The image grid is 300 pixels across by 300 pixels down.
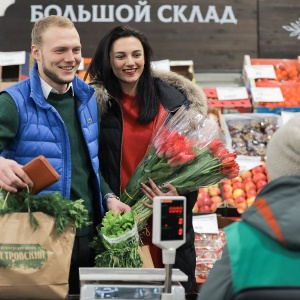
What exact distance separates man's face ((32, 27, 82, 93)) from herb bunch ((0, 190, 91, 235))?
59cm

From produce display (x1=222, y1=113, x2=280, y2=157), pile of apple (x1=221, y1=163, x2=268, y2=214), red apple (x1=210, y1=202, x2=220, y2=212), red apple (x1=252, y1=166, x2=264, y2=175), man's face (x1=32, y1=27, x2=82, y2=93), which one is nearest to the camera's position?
man's face (x1=32, y1=27, x2=82, y2=93)

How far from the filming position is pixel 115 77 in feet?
9.52

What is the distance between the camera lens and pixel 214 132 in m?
2.64

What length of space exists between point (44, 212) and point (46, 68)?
0.69 meters

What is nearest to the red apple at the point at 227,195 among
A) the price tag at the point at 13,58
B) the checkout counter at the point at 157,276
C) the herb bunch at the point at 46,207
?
the price tag at the point at 13,58

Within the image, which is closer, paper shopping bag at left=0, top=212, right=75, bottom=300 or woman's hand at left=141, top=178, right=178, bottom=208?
paper shopping bag at left=0, top=212, right=75, bottom=300

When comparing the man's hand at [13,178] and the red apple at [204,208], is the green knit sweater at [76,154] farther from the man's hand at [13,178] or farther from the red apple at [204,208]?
the red apple at [204,208]

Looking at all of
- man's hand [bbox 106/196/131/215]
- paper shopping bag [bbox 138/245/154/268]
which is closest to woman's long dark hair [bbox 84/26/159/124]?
man's hand [bbox 106/196/131/215]

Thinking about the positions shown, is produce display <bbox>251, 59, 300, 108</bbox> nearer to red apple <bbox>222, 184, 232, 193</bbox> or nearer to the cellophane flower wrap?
red apple <bbox>222, 184, 232, 193</bbox>

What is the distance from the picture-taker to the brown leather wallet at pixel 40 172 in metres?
1.89

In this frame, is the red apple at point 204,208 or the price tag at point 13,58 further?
the price tag at point 13,58

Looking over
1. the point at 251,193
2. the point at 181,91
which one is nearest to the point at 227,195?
the point at 251,193

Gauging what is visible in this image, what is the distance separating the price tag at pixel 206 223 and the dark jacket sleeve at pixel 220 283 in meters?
2.76

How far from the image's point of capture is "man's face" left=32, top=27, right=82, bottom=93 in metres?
2.40
